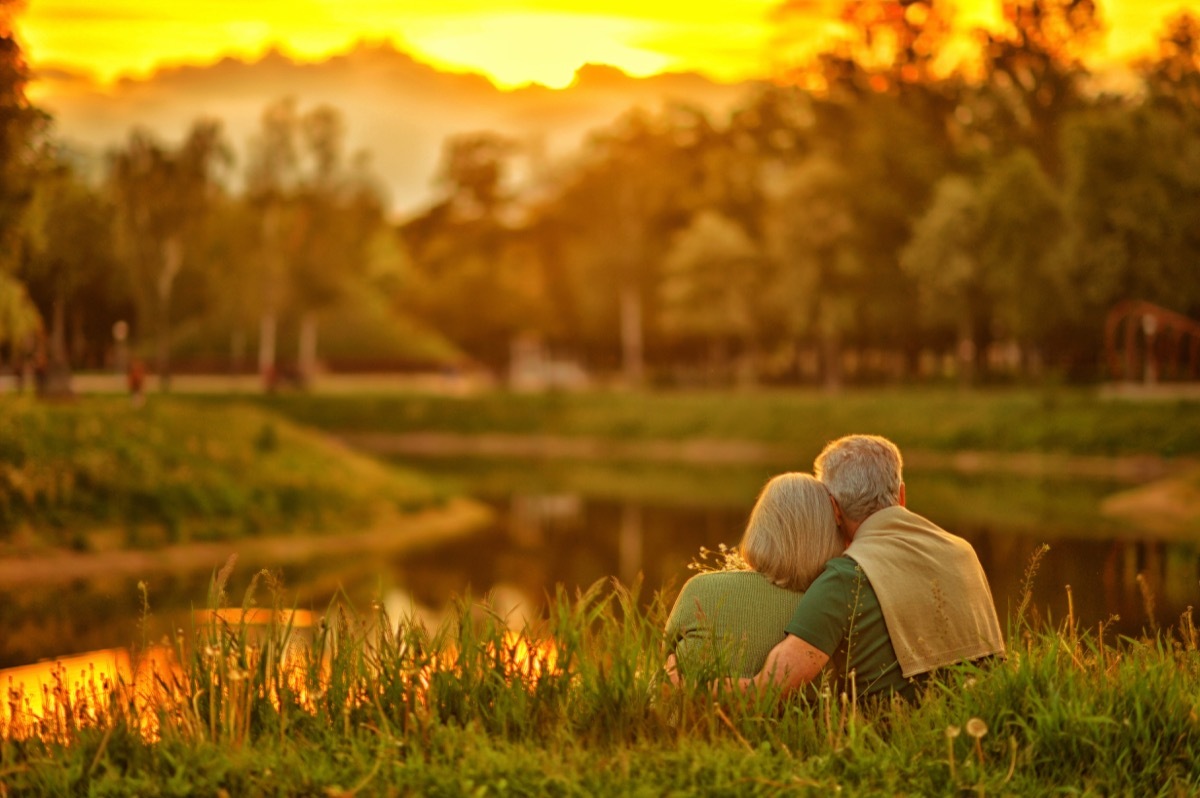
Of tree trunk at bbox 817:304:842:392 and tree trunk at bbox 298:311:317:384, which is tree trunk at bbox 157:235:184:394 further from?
tree trunk at bbox 298:311:317:384

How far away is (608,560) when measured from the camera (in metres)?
23.3

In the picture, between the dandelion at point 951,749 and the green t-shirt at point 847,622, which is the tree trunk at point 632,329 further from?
the dandelion at point 951,749

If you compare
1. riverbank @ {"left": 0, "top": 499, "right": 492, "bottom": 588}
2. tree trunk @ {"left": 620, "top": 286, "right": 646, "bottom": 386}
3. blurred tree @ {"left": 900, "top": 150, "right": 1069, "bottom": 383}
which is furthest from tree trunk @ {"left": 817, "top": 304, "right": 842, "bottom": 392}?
riverbank @ {"left": 0, "top": 499, "right": 492, "bottom": 588}

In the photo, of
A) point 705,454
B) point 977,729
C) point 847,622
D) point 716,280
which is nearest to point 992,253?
point 705,454

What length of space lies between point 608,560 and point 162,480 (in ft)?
23.1

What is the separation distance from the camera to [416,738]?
5.64 m

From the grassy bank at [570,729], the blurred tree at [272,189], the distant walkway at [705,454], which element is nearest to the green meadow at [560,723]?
the grassy bank at [570,729]

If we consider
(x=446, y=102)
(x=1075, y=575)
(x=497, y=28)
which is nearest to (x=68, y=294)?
(x=497, y=28)

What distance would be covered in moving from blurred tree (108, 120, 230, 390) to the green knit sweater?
27.6 m

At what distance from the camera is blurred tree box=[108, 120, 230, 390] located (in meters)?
33.9

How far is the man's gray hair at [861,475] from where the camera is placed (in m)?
5.66

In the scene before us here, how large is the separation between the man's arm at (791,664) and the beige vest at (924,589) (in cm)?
33

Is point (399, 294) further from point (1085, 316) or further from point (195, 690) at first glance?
point (195, 690)

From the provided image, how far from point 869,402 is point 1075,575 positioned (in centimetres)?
2722
